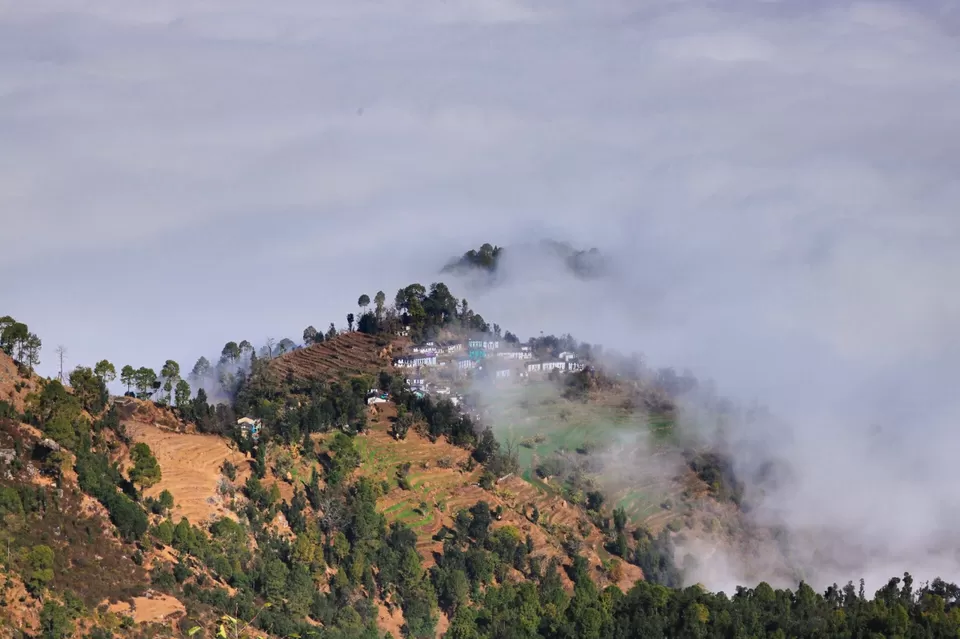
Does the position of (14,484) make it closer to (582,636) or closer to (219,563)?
(219,563)

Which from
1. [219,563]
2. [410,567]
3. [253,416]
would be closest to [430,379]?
[253,416]

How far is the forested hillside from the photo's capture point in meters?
117

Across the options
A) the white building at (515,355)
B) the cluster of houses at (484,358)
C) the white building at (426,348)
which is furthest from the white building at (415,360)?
the white building at (515,355)

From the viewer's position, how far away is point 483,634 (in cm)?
12550

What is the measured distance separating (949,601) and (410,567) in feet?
A: 142

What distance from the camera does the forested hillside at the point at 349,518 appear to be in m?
117

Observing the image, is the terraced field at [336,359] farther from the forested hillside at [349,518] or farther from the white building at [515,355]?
the white building at [515,355]

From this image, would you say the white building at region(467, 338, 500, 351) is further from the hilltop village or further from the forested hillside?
the forested hillside

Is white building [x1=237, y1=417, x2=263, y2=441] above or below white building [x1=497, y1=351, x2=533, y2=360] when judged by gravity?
below

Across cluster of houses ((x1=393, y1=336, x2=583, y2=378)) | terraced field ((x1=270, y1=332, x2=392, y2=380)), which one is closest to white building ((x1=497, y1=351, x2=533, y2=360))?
cluster of houses ((x1=393, y1=336, x2=583, y2=378))

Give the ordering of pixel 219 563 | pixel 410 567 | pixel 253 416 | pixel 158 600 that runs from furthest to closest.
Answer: pixel 253 416 < pixel 410 567 < pixel 219 563 < pixel 158 600

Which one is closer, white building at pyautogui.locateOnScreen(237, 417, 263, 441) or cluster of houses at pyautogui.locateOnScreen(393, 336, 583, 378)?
white building at pyautogui.locateOnScreen(237, 417, 263, 441)

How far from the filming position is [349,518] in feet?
450

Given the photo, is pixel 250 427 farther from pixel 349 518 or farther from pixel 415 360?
pixel 415 360
